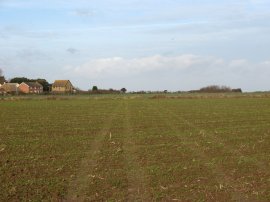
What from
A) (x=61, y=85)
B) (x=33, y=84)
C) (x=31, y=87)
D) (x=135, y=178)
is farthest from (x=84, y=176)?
(x=61, y=85)

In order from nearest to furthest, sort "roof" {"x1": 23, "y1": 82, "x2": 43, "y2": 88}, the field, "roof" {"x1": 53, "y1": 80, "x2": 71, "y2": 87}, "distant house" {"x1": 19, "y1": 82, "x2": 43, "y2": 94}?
the field < "distant house" {"x1": 19, "y1": 82, "x2": 43, "y2": 94} < "roof" {"x1": 23, "y1": 82, "x2": 43, "y2": 88} < "roof" {"x1": 53, "y1": 80, "x2": 71, "y2": 87}

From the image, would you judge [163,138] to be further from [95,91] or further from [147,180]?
[95,91]

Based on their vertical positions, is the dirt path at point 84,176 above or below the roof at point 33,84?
below

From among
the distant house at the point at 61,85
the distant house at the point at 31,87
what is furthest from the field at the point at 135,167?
the distant house at the point at 61,85

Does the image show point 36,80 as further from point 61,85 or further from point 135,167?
point 135,167

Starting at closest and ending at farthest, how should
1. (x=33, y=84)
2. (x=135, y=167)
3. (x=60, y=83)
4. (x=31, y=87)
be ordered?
(x=135, y=167)
(x=31, y=87)
(x=33, y=84)
(x=60, y=83)

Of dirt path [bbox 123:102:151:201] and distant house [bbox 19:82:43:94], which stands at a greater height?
distant house [bbox 19:82:43:94]

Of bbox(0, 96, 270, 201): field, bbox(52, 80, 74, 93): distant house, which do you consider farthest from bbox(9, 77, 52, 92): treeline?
bbox(0, 96, 270, 201): field

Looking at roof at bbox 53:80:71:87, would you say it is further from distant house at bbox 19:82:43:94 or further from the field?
the field

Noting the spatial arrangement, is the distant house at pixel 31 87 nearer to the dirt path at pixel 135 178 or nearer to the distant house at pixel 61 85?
the distant house at pixel 61 85

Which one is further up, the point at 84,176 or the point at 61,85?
the point at 61,85

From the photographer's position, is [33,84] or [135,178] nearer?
[135,178]

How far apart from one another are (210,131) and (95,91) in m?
113

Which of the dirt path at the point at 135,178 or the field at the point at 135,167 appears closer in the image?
the dirt path at the point at 135,178
